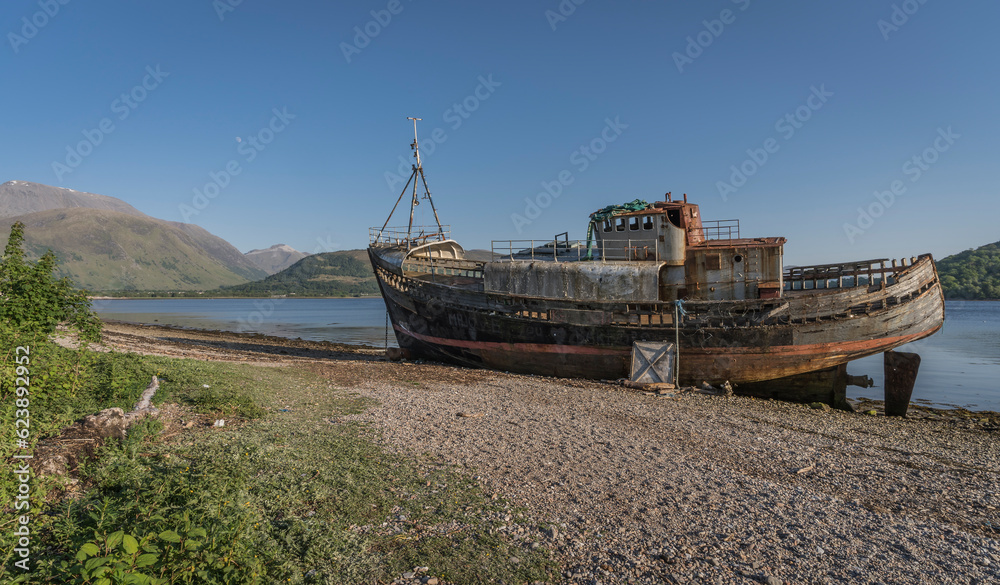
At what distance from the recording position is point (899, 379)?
16.0 m

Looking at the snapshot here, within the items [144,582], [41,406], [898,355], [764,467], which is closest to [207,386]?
[41,406]

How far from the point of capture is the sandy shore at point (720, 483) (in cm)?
529

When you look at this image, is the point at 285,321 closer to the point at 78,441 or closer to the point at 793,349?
the point at 793,349

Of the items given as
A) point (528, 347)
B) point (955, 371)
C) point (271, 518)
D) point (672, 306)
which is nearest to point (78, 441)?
point (271, 518)

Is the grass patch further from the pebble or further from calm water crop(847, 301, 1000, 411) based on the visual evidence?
calm water crop(847, 301, 1000, 411)

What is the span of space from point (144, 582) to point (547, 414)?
9727 millimetres

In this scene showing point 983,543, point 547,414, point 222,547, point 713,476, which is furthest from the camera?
point 547,414

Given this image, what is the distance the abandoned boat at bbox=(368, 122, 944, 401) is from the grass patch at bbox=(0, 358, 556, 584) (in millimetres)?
11513

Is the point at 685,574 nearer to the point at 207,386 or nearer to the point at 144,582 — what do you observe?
the point at 144,582

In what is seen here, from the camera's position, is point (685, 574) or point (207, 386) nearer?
point (685, 574)

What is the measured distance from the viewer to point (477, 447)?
28.9 feet

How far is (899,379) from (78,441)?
2181 centimetres

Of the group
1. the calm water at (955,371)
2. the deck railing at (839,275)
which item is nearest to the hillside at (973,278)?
the calm water at (955,371)

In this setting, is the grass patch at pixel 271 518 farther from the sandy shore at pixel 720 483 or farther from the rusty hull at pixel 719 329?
the rusty hull at pixel 719 329
